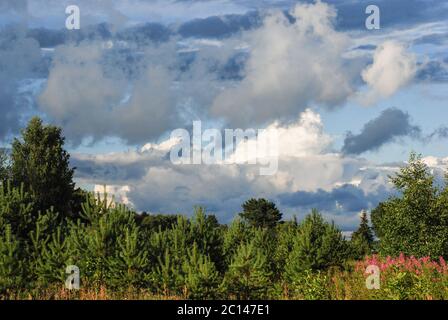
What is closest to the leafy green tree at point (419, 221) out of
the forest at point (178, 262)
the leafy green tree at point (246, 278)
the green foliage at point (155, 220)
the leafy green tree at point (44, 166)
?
the forest at point (178, 262)

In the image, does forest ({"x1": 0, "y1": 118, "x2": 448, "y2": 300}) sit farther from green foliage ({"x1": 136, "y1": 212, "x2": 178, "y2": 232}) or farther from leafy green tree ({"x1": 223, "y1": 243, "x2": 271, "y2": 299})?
green foliage ({"x1": 136, "y1": 212, "x2": 178, "y2": 232})

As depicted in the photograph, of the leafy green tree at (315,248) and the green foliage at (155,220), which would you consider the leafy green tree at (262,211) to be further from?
the leafy green tree at (315,248)

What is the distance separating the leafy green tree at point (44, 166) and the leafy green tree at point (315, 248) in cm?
3558

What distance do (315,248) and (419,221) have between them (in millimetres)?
13184

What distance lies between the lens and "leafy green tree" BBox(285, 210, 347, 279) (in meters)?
24.2

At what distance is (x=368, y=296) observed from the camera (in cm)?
2169

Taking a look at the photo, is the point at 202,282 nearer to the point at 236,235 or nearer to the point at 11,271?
the point at 11,271

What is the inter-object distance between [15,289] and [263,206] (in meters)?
69.9

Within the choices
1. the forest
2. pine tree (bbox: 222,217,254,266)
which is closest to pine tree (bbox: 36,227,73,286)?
the forest

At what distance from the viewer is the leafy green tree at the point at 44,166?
5825 centimetres

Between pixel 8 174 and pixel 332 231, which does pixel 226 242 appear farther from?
pixel 8 174

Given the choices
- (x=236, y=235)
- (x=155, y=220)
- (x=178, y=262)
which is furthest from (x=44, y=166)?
(x=178, y=262)
